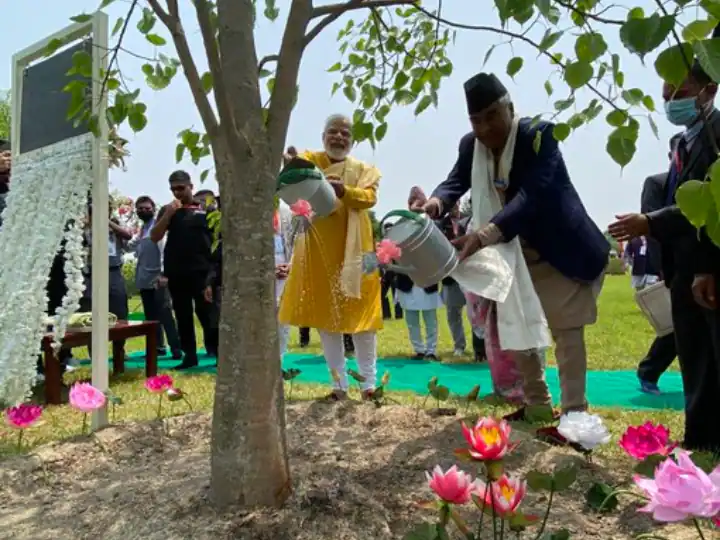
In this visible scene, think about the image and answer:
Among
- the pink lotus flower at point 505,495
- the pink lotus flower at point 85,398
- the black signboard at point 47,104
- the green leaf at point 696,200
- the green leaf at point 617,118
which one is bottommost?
the pink lotus flower at point 505,495

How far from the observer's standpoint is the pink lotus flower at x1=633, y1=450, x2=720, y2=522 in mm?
1024

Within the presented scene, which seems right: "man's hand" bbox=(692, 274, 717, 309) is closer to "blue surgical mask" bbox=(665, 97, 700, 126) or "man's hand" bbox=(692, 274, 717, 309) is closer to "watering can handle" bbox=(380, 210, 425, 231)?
"blue surgical mask" bbox=(665, 97, 700, 126)

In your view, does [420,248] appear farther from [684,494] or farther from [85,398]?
[684,494]

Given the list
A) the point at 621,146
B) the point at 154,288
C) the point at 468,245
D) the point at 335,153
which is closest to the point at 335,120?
the point at 335,153

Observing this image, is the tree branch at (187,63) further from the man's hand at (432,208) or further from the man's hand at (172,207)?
the man's hand at (172,207)

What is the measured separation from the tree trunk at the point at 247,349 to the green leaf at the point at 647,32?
3.57 feet

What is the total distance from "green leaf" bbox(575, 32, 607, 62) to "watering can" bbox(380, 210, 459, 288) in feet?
3.25

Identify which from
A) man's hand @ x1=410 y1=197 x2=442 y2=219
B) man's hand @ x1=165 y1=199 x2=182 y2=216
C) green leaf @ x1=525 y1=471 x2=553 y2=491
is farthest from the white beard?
man's hand @ x1=165 y1=199 x2=182 y2=216

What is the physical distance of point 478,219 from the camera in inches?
118

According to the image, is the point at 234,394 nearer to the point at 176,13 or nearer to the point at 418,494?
the point at 418,494

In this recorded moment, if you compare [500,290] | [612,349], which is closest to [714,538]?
[500,290]

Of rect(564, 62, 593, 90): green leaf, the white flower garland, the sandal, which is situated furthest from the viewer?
the sandal

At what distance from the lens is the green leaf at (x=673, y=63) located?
116cm

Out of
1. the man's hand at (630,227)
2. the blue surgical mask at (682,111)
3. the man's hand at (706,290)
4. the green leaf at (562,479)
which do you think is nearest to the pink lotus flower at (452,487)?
the green leaf at (562,479)
